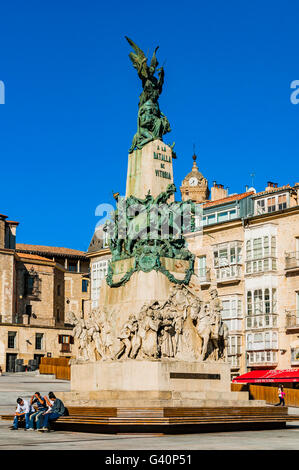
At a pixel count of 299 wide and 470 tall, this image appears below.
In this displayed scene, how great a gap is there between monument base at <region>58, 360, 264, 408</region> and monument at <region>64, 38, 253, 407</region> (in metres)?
0.03

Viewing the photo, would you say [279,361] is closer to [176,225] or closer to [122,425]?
[176,225]

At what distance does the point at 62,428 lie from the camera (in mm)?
23438

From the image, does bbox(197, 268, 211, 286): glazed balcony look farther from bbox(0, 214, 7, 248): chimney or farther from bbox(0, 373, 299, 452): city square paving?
bbox(0, 373, 299, 452): city square paving

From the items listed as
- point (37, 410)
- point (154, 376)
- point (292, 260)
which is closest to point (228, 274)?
point (292, 260)

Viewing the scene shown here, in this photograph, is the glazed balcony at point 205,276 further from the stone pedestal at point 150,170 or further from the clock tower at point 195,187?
the clock tower at point 195,187

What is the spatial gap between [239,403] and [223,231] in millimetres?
33535

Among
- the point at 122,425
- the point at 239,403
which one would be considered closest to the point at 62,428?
the point at 122,425

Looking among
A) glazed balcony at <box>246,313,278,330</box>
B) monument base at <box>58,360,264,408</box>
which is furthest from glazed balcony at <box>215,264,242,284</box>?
monument base at <box>58,360,264,408</box>

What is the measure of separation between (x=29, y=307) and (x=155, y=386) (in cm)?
6580

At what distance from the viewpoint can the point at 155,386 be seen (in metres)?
24.3

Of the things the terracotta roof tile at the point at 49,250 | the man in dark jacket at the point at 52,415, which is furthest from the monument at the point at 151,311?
the terracotta roof tile at the point at 49,250

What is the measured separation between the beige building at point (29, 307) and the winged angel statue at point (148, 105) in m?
47.8

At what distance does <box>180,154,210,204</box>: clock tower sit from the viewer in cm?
→ 12500

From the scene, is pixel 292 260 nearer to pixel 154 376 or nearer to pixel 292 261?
pixel 292 261
